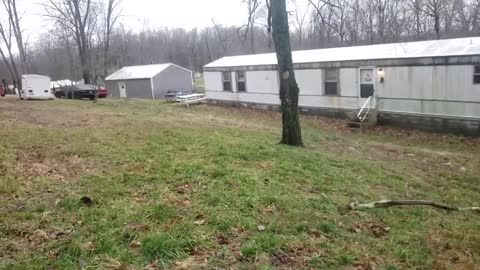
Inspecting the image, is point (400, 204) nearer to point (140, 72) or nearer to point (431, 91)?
point (431, 91)

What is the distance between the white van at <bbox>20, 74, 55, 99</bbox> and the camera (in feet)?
69.8

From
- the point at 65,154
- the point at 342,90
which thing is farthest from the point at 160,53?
the point at 65,154

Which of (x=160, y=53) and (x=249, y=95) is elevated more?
(x=160, y=53)

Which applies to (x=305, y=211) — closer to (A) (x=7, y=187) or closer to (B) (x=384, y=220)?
(B) (x=384, y=220)

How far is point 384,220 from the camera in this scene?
491cm

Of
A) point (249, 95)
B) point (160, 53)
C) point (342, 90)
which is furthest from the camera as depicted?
point (160, 53)

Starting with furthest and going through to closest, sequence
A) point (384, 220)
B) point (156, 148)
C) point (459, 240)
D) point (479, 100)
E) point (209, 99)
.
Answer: point (209, 99), point (479, 100), point (156, 148), point (384, 220), point (459, 240)

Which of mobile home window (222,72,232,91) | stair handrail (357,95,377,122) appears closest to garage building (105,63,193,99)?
mobile home window (222,72,232,91)

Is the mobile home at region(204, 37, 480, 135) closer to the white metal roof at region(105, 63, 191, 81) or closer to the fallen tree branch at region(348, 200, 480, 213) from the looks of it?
the fallen tree branch at region(348, 200, 480, 213)

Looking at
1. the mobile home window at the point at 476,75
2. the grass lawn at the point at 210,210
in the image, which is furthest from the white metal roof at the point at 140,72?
the grass lawn at the point at 210,210

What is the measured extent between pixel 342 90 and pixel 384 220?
14.3 metres

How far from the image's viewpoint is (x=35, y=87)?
21422mm

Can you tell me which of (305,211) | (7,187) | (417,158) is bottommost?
(417,158)

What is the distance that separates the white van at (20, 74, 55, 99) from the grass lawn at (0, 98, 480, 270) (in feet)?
45.9
